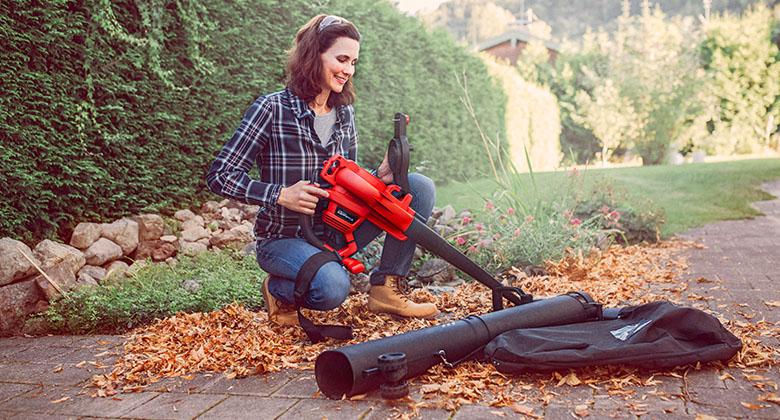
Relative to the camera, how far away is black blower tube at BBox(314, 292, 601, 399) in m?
2.38

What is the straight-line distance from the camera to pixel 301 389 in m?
2.51

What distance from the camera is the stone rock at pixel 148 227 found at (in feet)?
16.3

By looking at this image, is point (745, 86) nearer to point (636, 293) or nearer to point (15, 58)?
point (636, 293)

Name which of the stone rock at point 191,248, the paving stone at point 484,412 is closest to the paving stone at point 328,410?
the paving stone at point 484,412

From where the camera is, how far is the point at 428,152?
10.6 metres

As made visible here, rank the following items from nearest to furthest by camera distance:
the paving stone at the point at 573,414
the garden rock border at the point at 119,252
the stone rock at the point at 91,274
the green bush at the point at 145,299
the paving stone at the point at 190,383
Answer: the paving stone at the point at 573,414 < the paving stone at the point at 190,383 < the green bush at the point at 145,299 < the garden rock border at the point at 119,252 < the stone rock at the point at 91,274

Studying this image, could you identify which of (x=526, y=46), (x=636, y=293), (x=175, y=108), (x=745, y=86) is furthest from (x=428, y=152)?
(x=526, y=46)

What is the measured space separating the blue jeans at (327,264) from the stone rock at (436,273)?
4.29 ft

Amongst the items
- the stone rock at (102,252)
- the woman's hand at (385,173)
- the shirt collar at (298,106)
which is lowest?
the stone rock at (102,252)

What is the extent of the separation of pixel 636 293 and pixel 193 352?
2595 millimetres

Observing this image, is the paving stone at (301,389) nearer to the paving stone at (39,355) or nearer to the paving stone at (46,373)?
the paving stone at (46,373)

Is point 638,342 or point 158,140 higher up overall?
point 158,140

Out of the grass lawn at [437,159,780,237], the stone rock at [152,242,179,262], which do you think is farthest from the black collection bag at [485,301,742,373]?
the grass lawn at [437,159,780,237]

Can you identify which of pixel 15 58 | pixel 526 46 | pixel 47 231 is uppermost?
pixel 526 46
